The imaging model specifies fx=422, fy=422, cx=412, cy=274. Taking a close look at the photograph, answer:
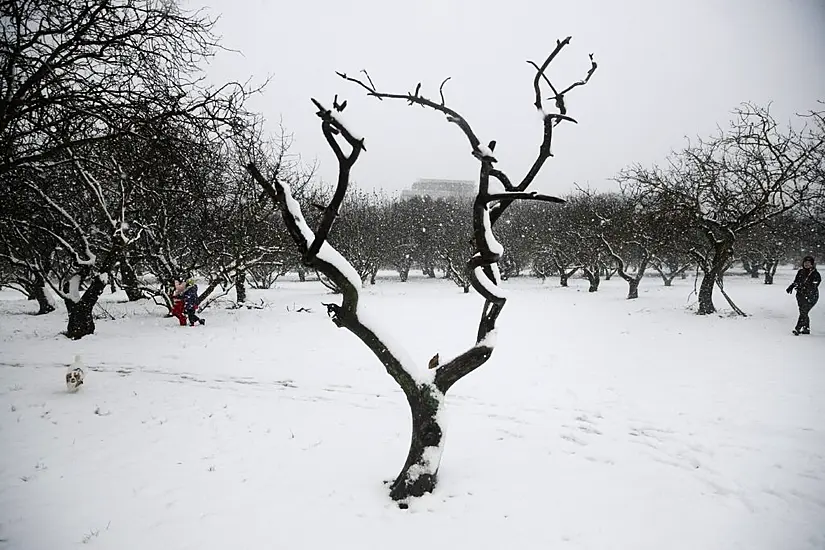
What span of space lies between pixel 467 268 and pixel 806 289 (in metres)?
11.9

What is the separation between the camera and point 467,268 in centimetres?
425

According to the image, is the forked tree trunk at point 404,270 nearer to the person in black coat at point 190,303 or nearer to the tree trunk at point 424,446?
the person in black coat at point 190,303

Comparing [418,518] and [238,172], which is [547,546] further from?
[238,172]

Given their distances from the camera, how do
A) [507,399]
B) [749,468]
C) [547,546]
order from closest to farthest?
[547,546]
[749,468]
[507,399]

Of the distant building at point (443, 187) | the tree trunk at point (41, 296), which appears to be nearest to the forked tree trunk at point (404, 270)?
the tree trunk at point (41, 296)

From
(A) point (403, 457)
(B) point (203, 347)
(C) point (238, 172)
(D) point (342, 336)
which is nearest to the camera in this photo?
(A) point (403, 457)

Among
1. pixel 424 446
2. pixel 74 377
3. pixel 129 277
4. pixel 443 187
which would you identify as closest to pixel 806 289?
pixel 424 446

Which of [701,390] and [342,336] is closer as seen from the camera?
[701,390]

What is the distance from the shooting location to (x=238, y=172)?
17844mm

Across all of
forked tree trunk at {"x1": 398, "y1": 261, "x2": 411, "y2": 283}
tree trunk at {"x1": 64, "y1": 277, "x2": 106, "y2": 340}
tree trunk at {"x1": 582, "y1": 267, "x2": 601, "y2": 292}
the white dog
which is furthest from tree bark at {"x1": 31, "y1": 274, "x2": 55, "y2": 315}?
tree trunk at {"x1": 582, "y1": 267, "x2": 601, "y2": 292}

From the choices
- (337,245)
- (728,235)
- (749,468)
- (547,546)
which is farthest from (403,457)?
(337,245)

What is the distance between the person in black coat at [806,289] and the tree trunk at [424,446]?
11.4m

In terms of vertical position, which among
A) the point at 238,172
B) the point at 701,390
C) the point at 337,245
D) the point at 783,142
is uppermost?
the point at 783,142

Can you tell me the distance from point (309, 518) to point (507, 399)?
416cm
